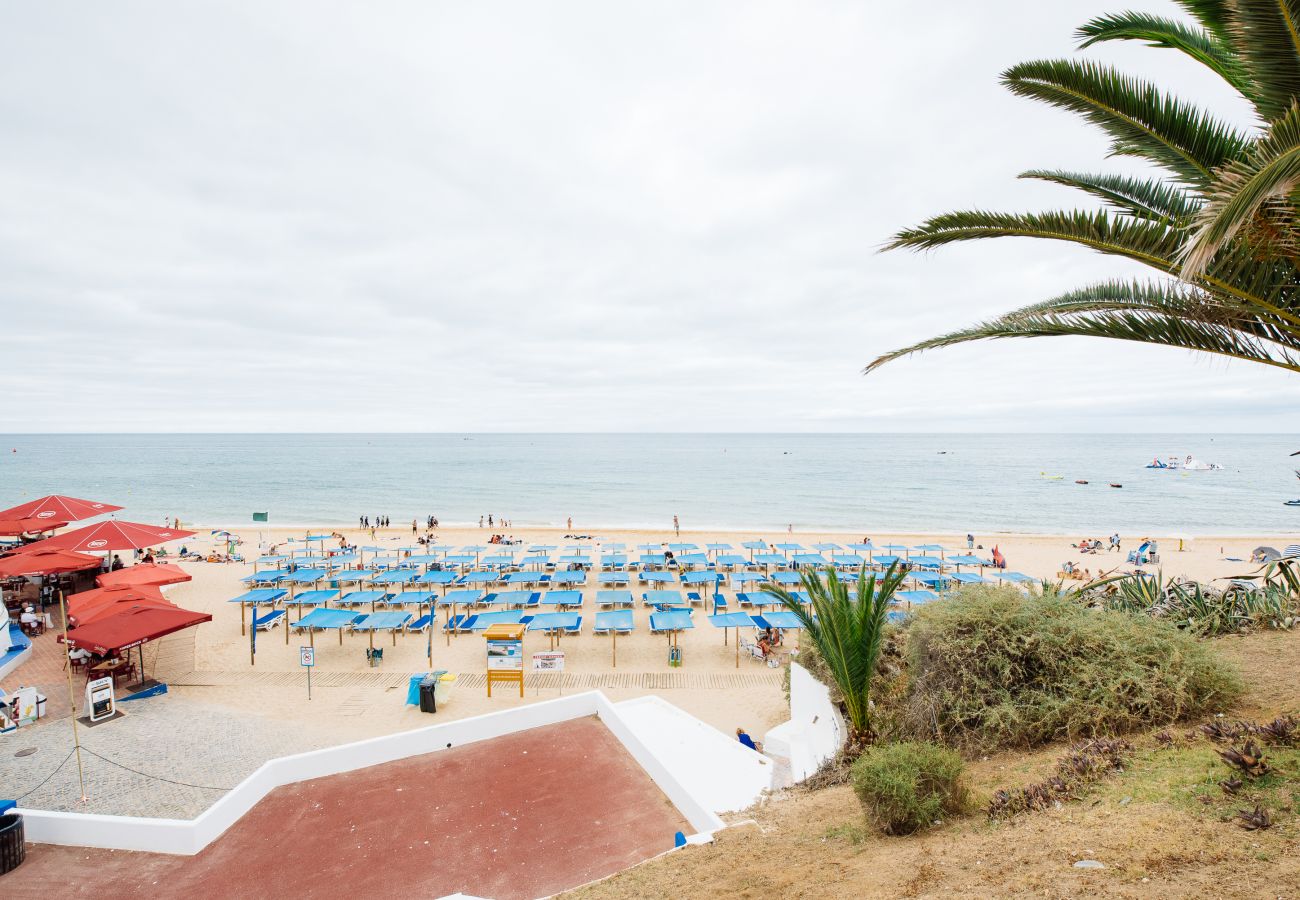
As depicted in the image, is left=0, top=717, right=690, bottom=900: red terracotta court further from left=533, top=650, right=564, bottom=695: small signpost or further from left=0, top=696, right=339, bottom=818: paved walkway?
left=533, top=650, right=564, bottom=695: small signpost

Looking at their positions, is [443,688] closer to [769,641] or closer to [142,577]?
[769,641]

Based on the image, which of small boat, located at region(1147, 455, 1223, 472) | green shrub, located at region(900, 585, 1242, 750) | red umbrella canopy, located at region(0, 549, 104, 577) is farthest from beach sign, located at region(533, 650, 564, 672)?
small boat, located at region(1147, 455, 1223, 472)

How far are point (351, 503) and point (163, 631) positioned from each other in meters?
48.2

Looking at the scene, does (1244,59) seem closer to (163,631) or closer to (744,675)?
(744,675)

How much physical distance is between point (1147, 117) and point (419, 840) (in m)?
9.57

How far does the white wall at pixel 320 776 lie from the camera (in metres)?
6.67

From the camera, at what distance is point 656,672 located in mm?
15047

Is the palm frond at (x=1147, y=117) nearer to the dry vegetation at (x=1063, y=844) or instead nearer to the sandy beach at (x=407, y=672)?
the dry vegetation at (x=1063, y=844)

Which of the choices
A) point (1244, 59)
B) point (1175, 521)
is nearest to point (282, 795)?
point (1244, 59)

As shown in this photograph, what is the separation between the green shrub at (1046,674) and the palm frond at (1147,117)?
4470mm

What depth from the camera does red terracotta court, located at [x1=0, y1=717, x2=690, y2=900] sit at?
6113mm

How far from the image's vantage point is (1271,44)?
3143 mm


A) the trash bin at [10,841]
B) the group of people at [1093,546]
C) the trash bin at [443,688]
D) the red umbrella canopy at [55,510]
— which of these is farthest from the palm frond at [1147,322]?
the group of people at [1093,546]

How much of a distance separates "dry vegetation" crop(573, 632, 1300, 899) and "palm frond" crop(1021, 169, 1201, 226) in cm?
425
